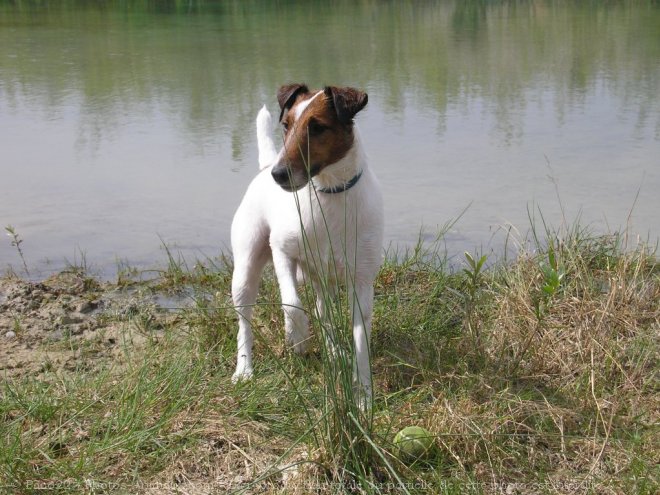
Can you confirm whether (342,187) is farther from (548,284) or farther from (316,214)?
(548,284)

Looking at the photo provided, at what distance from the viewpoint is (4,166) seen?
7992 mm

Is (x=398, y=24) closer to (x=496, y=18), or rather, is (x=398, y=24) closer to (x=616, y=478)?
(x=496, y=18)

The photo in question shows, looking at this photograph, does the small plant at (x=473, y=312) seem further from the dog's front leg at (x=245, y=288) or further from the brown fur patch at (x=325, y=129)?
the dog's front leg at (x=245, y=288)

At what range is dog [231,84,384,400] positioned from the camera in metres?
3.79

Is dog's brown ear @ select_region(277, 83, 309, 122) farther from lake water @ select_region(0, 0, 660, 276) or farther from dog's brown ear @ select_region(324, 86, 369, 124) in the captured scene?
lake water @ select_region(0, 0, 660, 276)

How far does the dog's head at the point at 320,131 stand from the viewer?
3.73 meters

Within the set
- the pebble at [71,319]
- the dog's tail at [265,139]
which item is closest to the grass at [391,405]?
the pebble at [71,319]

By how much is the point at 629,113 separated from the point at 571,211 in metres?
3.02

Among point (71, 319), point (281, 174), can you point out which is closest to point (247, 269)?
point (281, 174)

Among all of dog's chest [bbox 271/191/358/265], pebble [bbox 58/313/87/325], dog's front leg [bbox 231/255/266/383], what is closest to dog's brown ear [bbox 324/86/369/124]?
dog's chest [bbox 271/191/358/265]

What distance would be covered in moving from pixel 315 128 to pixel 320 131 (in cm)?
2

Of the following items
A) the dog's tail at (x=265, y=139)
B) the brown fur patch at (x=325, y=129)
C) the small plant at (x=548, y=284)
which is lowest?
the small plant at (x=548, y=284)

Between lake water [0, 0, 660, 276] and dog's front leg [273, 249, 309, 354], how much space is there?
6.26 feet

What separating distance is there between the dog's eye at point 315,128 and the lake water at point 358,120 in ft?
6.38
